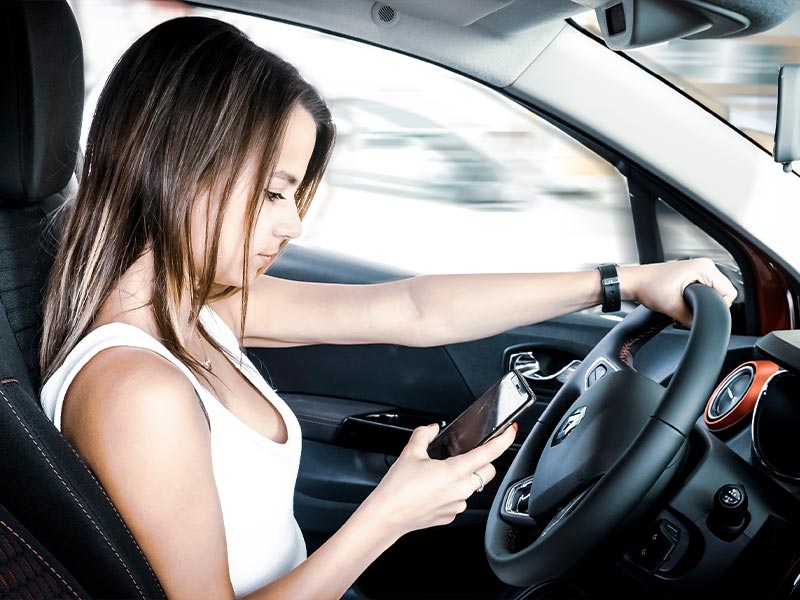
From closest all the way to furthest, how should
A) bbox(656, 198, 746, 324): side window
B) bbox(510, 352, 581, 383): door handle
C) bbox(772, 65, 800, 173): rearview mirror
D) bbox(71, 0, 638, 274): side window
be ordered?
1. bbox(772, 65, 800, 173): rearview mirror
2. bbox(656, 198, 746, 324): side window
3. bbox(510, 352, 581, 383): door handle
4. bbox(71, 0, 638, 274): side window

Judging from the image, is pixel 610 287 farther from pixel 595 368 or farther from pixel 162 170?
pixel 162 170

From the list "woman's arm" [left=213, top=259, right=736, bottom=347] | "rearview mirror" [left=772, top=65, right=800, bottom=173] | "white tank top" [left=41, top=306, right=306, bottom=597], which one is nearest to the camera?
"white tank top" [left=41, top=306, right=306, bottom=597]

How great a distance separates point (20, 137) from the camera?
3.32ft

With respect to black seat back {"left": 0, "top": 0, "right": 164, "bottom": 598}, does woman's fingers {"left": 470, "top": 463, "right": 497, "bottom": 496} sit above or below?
below

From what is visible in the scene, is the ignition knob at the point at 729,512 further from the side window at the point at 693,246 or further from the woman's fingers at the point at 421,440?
the side window at the point at 693,246

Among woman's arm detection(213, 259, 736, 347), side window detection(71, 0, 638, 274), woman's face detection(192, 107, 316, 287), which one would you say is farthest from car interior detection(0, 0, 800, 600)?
side window detection(71, 0, 638, 274)

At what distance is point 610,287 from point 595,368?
0.11m

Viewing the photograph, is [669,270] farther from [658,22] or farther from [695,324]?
[658,22]

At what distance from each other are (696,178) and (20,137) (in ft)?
3.10

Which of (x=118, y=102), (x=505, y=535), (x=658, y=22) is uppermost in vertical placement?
(x=658, y=22)

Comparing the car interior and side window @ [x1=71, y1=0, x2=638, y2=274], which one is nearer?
the car interior

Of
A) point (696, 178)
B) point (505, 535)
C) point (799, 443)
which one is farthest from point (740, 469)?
point (696, 178)

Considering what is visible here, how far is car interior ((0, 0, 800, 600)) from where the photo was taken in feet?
2.76

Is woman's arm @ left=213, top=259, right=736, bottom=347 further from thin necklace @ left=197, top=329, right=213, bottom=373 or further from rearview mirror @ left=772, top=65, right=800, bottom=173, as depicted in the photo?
rearview mirror @ left=772, top=65, right=800, bottom=173
